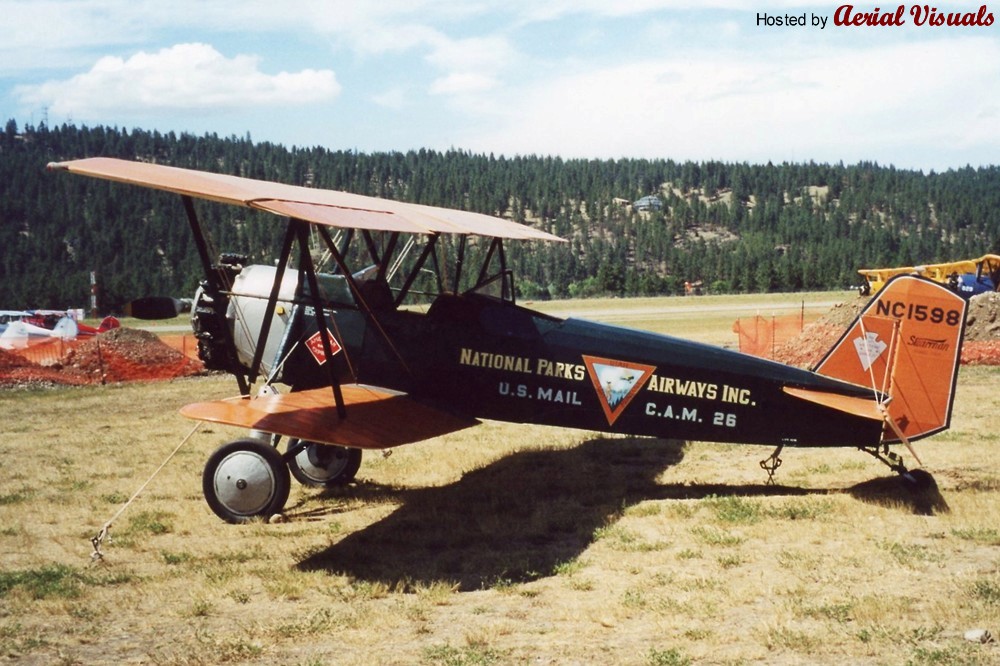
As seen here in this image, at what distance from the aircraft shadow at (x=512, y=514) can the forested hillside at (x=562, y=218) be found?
Result: 78.9 m

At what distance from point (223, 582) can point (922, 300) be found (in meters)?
6.49

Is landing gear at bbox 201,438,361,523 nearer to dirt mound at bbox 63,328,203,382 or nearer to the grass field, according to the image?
the grass field

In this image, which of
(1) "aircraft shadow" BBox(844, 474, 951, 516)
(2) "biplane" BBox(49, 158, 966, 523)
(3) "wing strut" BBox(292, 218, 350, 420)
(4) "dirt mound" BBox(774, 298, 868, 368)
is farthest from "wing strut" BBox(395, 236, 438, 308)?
(4) "dirt mound" BBox(774, 298, 868, 368)

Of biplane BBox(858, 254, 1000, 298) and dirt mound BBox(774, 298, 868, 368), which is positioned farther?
biplane BBox(858, 254, 1000, 298)

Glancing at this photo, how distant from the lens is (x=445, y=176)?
579ft

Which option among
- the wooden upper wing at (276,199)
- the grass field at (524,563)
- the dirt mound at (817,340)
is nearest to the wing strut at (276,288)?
the wooden upper wing at (276,199)

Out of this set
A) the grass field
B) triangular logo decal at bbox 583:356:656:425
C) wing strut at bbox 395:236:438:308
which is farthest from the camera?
wing strut at bbox 395:236:438:308

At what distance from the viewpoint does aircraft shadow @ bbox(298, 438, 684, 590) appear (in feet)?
22.7

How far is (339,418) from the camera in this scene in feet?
25.9

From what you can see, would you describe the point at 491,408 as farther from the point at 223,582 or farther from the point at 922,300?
the point at 922,300

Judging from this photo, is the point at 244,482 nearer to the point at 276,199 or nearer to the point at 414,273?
the point at 276,199

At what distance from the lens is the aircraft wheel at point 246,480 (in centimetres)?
786

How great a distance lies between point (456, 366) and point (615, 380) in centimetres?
162

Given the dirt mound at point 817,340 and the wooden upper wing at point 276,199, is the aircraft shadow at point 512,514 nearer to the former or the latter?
the wooden upper wing at point 276,199
